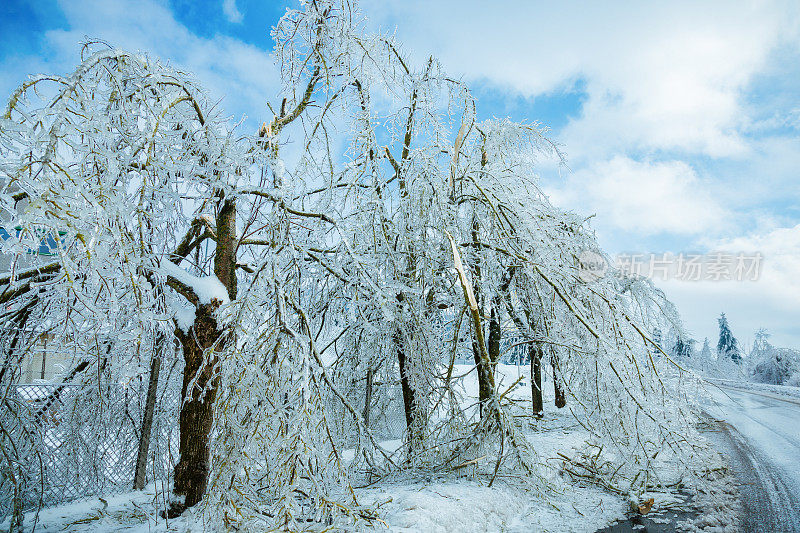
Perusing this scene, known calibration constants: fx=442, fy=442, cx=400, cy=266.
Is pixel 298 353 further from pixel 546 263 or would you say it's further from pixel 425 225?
pixel 546 263

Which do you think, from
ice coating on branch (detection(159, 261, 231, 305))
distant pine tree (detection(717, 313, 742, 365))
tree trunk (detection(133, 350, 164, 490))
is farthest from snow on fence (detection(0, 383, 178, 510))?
distant pine tree (detection(717, 313, 742, 365))

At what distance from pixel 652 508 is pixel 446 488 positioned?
185cm

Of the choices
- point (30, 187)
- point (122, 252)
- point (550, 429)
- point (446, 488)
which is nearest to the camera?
point (30, 187)

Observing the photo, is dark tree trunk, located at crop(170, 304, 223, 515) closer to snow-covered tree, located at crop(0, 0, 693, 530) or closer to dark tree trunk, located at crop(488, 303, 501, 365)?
snow-covered tree, located at crop(0, 0, 693, 530)

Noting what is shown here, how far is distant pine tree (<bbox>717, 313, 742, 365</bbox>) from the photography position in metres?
33.9

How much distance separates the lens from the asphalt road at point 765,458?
3.50m

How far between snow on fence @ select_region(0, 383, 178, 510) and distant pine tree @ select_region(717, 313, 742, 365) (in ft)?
130

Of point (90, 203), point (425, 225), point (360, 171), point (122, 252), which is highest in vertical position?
point (360, 171)

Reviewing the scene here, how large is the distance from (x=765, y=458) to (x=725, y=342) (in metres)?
38.2

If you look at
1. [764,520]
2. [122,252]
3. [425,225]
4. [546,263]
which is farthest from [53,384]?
[764,520]

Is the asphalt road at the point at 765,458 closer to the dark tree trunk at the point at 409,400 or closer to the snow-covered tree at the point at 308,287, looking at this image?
the snow-covered tree at the point at 308,287

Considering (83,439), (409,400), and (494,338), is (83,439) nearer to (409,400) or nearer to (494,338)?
(409,400)

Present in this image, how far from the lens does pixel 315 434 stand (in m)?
2.55

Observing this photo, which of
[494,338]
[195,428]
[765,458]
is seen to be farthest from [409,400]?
[765,458]
